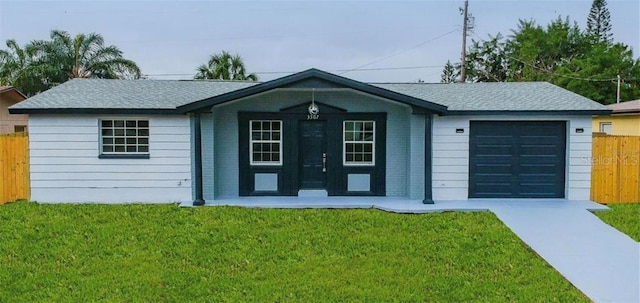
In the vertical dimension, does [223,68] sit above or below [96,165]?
above

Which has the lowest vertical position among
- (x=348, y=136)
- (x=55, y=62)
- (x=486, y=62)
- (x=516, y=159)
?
(x=516, y=159)

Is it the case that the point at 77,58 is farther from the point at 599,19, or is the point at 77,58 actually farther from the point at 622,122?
the point at 599,19

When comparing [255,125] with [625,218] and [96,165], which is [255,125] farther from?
[625,218]

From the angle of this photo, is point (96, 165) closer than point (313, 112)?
Yes

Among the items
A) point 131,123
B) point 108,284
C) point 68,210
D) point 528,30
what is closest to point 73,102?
point 131,123

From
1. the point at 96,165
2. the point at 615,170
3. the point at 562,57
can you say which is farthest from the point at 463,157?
the point at 562,57

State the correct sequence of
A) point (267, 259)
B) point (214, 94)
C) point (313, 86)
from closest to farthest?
point (267, 259) → point (313, 86) → point (214, 94)

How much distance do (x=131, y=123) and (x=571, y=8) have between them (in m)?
43.7

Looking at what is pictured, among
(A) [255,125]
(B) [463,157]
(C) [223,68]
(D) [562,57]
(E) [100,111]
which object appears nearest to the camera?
(E) [100,111]

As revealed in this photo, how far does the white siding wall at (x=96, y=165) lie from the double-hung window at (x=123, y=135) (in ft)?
0.60

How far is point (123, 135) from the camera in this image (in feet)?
36.6

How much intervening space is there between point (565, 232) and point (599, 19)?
4380 centimetres

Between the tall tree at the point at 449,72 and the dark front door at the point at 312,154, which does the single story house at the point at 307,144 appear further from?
the tall tree at the point at 449,72

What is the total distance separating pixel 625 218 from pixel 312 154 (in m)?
7.15
